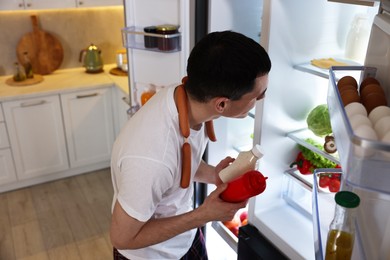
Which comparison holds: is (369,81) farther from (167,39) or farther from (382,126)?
(167,39)

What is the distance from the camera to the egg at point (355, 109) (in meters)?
0.67

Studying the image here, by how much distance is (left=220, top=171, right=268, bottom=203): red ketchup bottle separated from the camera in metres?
0.99

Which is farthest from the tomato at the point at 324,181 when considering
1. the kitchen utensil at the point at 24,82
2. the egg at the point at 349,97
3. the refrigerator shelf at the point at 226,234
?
the kitchen utensil at the point at 24,82

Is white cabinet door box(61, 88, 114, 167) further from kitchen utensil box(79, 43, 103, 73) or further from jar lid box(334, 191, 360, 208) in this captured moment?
jar lid box(334, 191, 360, 208)

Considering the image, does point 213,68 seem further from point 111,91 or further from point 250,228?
point 111,91

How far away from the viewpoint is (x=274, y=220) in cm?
160

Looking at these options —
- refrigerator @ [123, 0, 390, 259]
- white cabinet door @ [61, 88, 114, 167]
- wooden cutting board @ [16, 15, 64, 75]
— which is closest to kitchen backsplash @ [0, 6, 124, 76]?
wooden cutting board @ [16, 15, 64, 75]

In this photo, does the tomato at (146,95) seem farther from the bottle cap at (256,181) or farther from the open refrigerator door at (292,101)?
the bottle cap at (256,181)

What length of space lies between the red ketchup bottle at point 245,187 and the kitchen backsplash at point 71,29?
2715mm

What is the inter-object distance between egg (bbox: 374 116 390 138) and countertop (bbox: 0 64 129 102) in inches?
91.7

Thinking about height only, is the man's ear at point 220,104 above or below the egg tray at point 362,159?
below

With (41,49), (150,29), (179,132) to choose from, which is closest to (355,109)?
(179,132)

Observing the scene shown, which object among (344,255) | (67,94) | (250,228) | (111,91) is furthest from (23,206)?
(344,255)

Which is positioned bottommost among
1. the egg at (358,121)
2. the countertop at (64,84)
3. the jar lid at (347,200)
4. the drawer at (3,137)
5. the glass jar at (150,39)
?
the drawer at (3,137)
